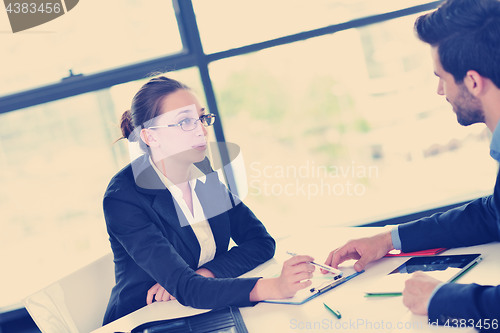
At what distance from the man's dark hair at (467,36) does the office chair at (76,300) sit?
1318mm

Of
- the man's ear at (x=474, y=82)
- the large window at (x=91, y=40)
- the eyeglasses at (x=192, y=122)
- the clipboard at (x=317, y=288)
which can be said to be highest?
the large window at (x=91, y=40)

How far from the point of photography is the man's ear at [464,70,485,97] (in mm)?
1431

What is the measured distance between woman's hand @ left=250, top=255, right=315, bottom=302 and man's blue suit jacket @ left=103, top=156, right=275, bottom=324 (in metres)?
0.07

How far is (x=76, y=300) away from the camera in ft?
5.91

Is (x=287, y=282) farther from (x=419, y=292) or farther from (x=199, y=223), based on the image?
(x=199, y=223)

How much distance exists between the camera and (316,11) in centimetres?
327

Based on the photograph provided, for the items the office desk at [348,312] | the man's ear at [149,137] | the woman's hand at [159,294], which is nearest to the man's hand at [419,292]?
the office desk at [348,312]

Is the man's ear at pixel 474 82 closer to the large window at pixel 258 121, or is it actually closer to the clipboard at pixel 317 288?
the clipboard at pixel 317 288

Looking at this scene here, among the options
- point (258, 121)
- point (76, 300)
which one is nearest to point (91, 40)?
point (258, 121)

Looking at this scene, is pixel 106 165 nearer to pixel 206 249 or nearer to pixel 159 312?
pixel 206 249

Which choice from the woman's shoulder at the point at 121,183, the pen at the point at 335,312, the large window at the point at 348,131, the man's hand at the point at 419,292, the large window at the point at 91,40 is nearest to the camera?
the man's hand at the point at 419,292

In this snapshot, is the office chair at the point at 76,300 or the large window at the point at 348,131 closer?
the office chair at the point at 76,300

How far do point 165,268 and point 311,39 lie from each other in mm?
2034

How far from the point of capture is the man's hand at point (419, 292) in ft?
3.75
